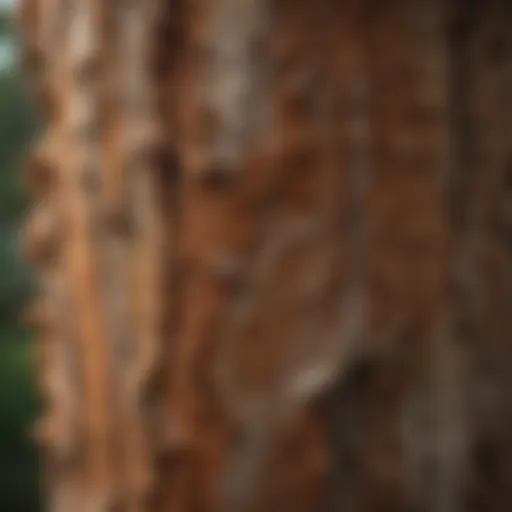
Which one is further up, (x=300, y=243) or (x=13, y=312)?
(x=300, y=243)

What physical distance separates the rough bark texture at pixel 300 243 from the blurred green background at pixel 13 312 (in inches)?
44.9

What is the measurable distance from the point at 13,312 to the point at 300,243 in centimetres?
132

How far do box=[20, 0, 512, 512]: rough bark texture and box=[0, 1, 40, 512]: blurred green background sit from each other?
1140 mm

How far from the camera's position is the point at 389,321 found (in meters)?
0.64

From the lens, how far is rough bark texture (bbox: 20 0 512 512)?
2.05 ft

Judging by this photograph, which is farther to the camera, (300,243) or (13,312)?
(13,312)

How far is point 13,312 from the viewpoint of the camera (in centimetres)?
189

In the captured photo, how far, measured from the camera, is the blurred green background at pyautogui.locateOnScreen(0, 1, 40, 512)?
180 cm

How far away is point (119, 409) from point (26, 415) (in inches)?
46.3

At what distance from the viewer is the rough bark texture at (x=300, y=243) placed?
0.63 m

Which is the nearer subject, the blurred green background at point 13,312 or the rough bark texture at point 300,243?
the rough bark texture at point 300,243

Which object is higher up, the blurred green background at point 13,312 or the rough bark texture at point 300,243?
the rough bark texture at point 300,243

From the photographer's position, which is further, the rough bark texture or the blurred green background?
the blurred green background

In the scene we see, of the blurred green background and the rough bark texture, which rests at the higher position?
the rough bark texture
